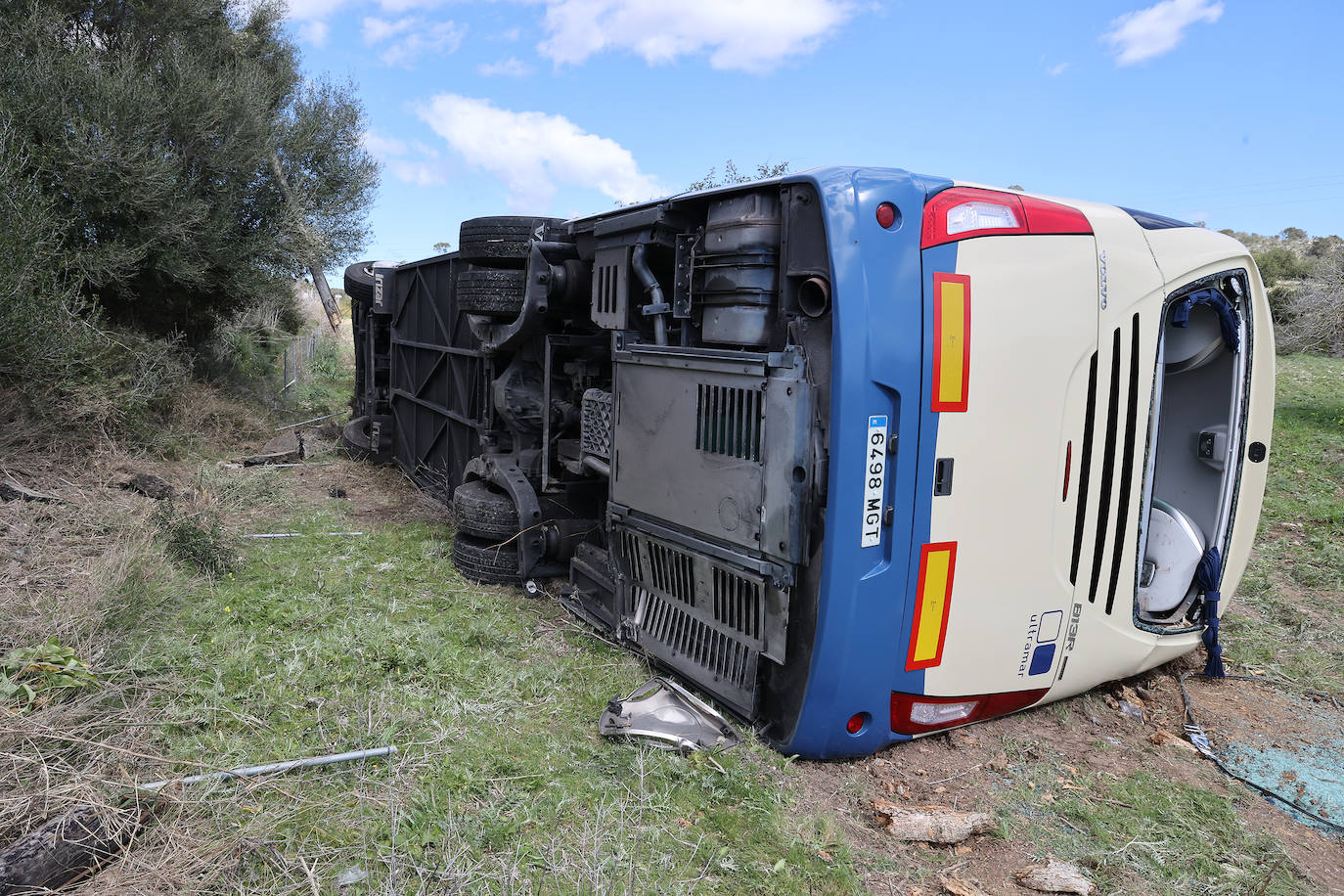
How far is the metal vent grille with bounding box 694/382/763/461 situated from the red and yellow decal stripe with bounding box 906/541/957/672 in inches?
32.1

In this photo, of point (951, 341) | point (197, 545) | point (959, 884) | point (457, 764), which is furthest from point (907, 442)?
point (197, 545)

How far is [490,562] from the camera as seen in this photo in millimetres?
5633

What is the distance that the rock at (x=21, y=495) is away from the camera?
6340 millimetres

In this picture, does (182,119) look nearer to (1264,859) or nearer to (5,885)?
(5,885)

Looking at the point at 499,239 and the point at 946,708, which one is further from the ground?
the point at 499,239

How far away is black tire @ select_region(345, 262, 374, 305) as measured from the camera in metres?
10.4

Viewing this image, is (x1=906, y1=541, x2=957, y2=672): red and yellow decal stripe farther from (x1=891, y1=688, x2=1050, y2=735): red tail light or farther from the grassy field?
the grassy field

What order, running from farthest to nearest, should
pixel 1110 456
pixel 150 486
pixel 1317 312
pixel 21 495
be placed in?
pixel 1317 312 → pixel 150 486 → pixel 21 495 → pixel 1110 456

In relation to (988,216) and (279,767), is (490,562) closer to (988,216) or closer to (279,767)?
(279,767)

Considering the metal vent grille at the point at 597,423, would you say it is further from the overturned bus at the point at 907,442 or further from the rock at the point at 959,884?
the rock at the point at 959,884

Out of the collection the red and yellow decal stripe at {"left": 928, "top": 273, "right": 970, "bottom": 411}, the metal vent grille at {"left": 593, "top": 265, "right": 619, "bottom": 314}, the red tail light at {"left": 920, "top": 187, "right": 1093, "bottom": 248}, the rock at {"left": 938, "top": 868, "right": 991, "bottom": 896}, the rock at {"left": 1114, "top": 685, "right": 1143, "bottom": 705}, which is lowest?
the rock at {"left": 938, "top": 868, "right": 991, "bottom": 896}

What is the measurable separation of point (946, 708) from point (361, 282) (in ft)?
30.2

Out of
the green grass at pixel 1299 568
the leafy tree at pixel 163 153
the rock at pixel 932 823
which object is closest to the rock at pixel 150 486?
the leafy tree at pixel 163 153

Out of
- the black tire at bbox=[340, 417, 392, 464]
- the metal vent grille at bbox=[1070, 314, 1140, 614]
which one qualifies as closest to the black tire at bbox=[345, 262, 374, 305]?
the black tire at bbox=[340, 417, 392, 464]
